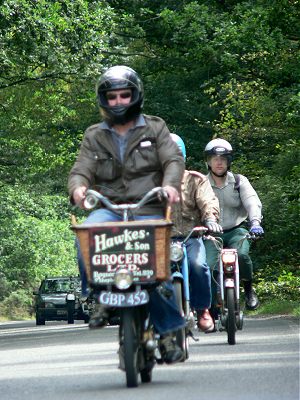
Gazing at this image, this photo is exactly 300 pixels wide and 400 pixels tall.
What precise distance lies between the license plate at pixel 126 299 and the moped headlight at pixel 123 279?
0.06m

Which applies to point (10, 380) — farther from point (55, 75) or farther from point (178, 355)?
point (55, 75)

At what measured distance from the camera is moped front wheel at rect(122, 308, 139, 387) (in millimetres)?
8792

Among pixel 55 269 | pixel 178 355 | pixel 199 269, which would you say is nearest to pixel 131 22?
pixel 199 269

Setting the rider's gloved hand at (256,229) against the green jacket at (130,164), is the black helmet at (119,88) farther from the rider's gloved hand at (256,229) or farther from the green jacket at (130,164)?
the rider's gloved hand at (256,229)

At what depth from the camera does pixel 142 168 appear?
30.7 feet

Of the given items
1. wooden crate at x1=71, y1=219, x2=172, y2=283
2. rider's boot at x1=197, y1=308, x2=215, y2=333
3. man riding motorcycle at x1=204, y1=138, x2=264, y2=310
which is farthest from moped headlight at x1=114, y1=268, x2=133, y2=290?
man riding motorcycle at x1=204, y1=138, x2=264, y2=310

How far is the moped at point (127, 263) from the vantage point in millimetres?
8891

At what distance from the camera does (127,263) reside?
8.95m

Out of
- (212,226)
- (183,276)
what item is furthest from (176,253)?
(212,226)

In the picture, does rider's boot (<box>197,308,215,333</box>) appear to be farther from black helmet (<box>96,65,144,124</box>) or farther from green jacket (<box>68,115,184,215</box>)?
black helmet (<box>96,65,144,124</box>)

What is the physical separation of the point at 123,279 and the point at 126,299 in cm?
13

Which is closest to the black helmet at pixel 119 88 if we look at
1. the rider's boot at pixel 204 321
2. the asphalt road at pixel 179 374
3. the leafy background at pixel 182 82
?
the asphalt road at pixel 179 374

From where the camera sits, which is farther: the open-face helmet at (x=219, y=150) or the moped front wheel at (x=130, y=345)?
the open-face helmet at (x=219, y=150)

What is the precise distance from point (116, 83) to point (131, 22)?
91.8 ft
